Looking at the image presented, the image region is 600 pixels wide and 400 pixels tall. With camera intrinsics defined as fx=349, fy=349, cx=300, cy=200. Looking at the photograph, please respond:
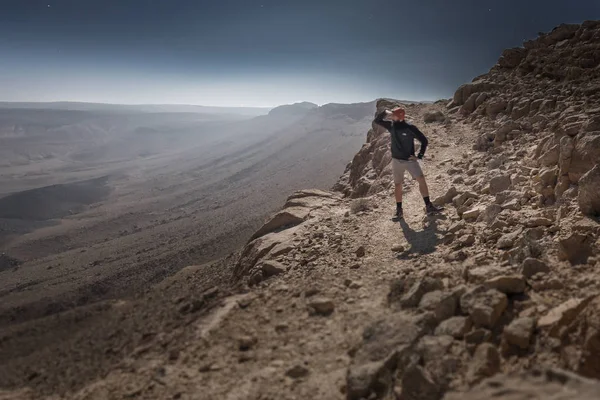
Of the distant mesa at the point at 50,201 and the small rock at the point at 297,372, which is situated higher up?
the small rock at the point at 297,372

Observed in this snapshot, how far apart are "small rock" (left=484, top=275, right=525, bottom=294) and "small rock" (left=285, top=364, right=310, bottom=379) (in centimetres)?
195

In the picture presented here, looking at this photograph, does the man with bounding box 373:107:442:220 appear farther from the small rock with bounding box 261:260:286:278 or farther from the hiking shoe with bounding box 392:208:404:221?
the small rock with bounding box 261:260:286:278

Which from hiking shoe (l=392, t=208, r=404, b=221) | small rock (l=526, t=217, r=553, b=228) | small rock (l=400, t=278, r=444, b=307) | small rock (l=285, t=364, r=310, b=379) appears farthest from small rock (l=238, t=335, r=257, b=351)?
hiking shoe (l=392, t=208, r=404, b=221)

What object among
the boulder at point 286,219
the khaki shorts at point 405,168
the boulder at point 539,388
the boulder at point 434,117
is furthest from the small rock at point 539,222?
the boulder at point 434,117

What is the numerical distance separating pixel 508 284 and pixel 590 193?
6.89 feet

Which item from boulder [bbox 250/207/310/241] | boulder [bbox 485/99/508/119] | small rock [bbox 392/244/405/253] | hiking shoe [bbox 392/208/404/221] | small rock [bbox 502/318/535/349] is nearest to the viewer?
small rock [bbox 502/318/535/349]

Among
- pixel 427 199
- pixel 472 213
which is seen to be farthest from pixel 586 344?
pixel 427 199

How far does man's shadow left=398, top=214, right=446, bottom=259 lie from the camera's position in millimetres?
5364

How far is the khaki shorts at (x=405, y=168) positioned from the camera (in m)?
6.77

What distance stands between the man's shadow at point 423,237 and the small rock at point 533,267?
5.31 ft

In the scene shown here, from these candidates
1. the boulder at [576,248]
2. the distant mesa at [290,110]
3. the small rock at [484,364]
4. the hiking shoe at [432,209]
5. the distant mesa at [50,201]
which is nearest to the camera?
the small rock at [484,364]

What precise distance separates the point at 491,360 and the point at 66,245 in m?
45.7

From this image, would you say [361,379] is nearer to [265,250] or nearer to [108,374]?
[108,374]

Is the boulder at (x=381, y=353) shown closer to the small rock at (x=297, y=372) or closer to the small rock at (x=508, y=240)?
the small rock at (x=297, y=372)
